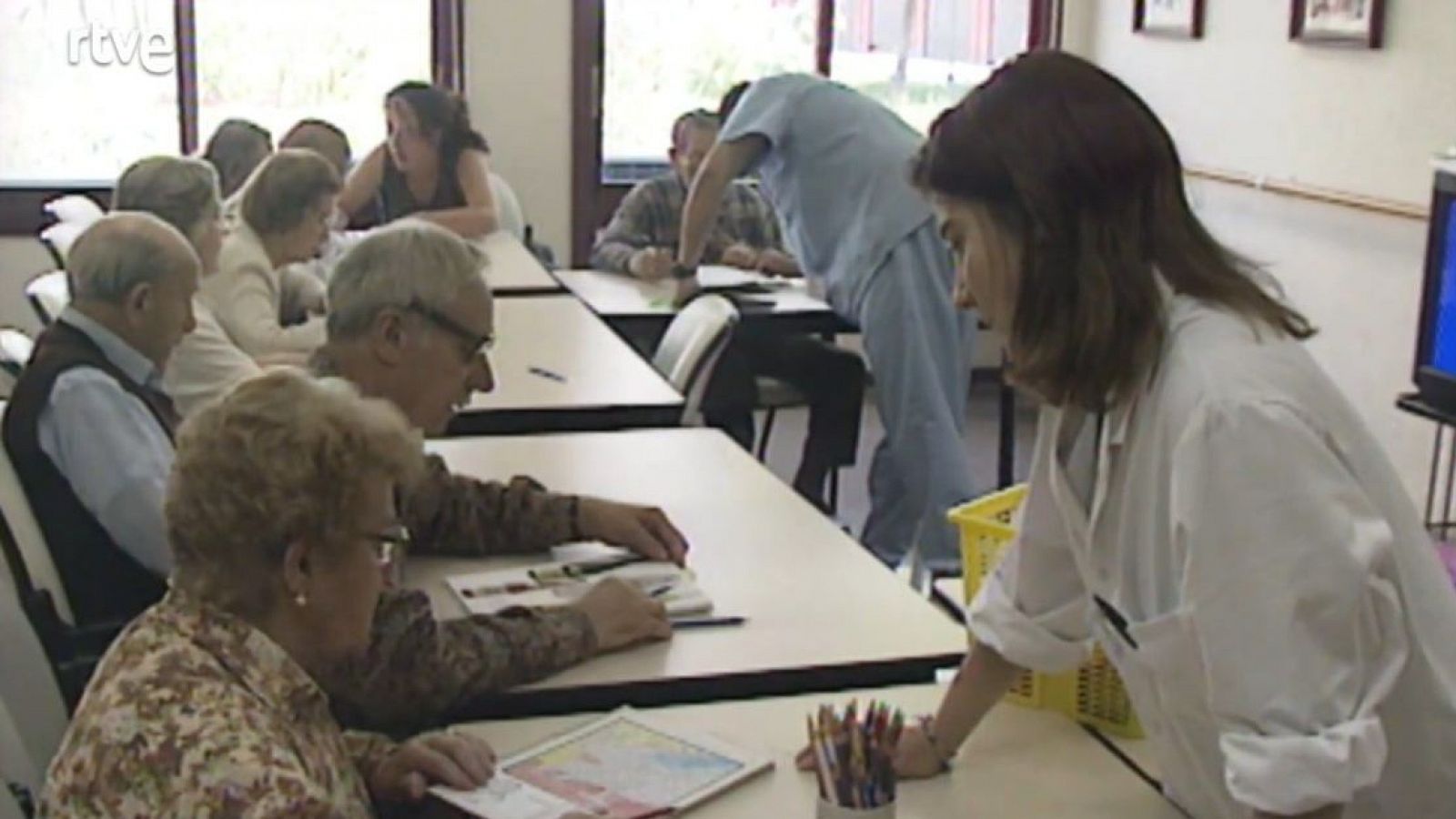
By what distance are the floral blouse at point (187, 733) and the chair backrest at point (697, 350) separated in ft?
7.90

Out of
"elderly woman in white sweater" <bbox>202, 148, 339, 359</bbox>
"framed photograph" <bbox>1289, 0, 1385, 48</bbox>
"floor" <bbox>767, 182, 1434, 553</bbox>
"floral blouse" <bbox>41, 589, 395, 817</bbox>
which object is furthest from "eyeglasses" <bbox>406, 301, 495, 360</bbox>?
"framed photograph" <bbox>1289, 0, 1385, 48</bbox>

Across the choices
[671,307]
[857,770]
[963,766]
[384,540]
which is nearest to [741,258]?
[671,307]

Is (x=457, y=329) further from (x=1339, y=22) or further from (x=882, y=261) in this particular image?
(x=1339, y=22)

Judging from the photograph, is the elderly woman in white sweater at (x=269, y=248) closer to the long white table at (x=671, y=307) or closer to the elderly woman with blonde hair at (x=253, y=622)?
the long white table at (x=671, y=307)

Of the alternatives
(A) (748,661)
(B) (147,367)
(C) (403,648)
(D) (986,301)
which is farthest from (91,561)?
(D) (986,301)

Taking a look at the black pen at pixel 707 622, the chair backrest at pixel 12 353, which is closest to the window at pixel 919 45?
the chair backrest at pixel 12 353

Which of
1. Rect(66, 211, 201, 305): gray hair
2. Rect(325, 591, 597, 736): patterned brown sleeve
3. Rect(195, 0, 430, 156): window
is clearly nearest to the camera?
Rect(325, 591, 597, 736): patterned brown sleeve

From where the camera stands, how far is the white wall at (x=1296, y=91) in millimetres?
5215

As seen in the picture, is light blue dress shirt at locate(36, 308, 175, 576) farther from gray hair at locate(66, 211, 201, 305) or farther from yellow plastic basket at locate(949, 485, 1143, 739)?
yellow plastic basket at locate(949, 485, 1143, 739)

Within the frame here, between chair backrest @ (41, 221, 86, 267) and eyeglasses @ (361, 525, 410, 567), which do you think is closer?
eyeglasses @ (361, 525, 410, 567)

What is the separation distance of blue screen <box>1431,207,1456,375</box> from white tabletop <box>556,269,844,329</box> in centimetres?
167

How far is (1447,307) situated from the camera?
14.4ft

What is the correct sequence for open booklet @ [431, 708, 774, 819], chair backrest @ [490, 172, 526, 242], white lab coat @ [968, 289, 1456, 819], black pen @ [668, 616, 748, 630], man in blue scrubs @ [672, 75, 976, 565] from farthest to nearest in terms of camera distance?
chair backrest @ [490, 172, 526, 242]
man in blue scrubs @ [672, 75, 976, 565]
black pen @ [668, 616, 748, 630]
open booklet @ [431, 708, 774, 819]
white lab coat @ [968, 289, 1456, 819]

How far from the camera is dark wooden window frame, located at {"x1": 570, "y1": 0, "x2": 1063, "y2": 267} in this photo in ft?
22.0
